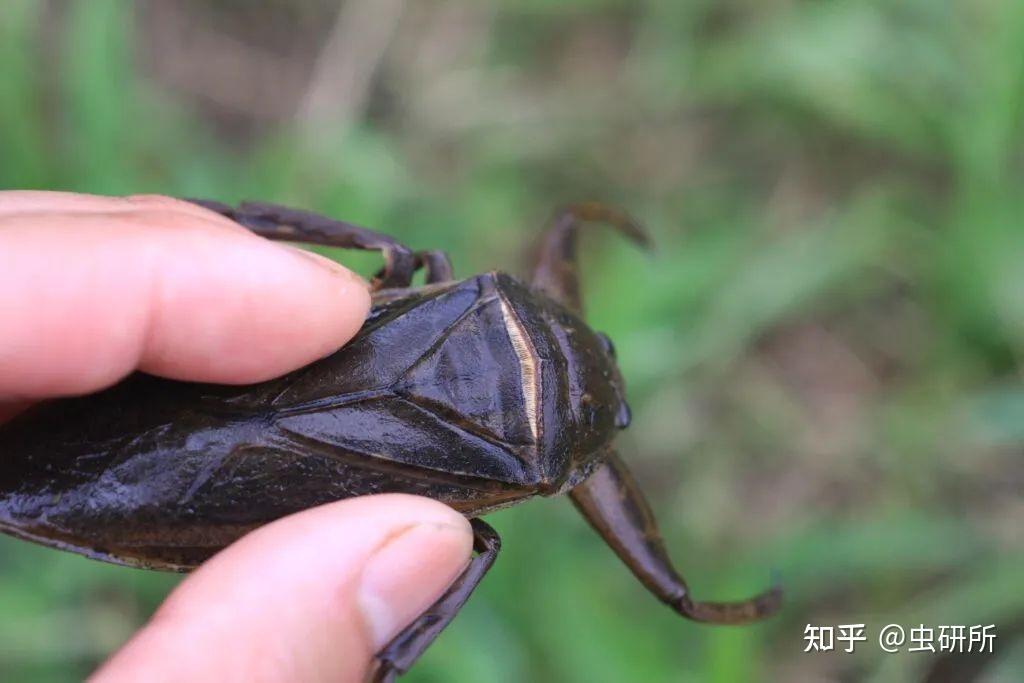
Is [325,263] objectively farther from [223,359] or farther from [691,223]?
[691,223]

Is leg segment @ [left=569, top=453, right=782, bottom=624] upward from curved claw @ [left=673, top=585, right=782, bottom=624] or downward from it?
upward

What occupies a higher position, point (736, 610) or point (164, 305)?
point (164, 305)

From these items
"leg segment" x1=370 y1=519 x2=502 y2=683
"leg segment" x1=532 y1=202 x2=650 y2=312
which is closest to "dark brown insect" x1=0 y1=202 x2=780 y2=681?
"leg segment" x1=370 y1=519 x2=502 y2=683

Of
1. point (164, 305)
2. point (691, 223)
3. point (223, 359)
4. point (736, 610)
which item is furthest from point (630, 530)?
point (691, 223)

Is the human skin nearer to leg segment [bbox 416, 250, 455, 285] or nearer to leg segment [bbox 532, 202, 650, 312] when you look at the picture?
leg segment [bbox 416, 250, 455, 285]

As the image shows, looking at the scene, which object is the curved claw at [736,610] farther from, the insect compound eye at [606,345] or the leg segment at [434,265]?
the leg segment at [434,265]

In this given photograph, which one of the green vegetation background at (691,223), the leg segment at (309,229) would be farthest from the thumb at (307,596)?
the green vegetation background at (691,223)
